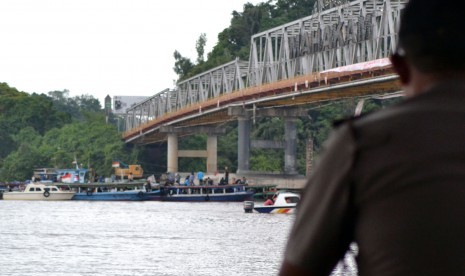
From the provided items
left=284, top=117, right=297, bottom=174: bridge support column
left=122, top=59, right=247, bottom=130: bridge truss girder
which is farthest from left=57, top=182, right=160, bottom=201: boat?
left=122, top=59, right=247, bottom=130: bridge truss girder

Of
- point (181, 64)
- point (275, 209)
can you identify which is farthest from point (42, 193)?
point (181, 64)

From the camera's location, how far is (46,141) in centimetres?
13550

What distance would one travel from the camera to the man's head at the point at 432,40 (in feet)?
12.8

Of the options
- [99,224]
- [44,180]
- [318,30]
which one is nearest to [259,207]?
[99,224]

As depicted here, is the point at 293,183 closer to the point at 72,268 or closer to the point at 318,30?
the point at 318,30

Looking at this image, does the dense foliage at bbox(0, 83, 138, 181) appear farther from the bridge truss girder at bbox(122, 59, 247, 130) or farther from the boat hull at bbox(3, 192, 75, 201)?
the boat hull at bbox(3, 192, 75, 201)

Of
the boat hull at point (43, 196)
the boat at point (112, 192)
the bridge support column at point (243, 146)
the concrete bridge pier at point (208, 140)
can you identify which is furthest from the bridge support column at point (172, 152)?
the boat hull at point (43, 196)

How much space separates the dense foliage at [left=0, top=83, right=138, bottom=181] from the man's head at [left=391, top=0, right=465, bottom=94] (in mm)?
118201

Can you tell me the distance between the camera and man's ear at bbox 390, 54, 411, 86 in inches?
157

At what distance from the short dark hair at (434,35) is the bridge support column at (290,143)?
94314 millimetres

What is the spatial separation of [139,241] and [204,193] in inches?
1782

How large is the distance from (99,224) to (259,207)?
11762 millimetres

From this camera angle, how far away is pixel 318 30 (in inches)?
3558

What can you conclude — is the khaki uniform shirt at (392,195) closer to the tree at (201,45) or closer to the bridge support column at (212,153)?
the bridge support column at (212,153)
